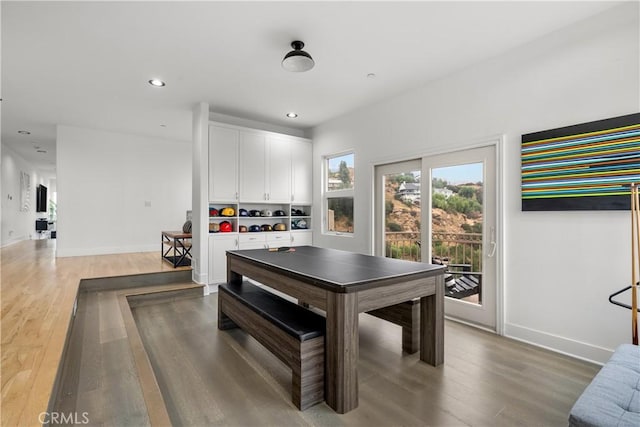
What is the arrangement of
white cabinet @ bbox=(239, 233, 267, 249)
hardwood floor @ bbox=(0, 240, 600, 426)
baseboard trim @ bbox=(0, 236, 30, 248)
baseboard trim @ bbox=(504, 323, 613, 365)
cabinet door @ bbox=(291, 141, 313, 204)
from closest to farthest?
hardwood floor @ bbox=(0, 240, 600, 426)
baseboard trim @ bbox=(504, 323, 613, 365)
white cabinet @ bbox=(239, 233, 267, 249)
cabinet door @ bbox=(291, 141, 313, 204)
baseboard trim @ bbox=(0, 236, 30, 248)

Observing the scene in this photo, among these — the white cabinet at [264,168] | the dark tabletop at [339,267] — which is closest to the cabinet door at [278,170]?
the white cabinet at [264,168]

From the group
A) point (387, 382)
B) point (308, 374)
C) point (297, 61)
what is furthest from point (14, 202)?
point (387, 382)

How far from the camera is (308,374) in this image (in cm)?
192

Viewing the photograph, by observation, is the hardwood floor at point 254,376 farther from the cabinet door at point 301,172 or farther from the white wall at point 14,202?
the white wall at point 14,202

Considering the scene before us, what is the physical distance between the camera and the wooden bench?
1906 millimetres

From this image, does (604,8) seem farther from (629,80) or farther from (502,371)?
(502,371)

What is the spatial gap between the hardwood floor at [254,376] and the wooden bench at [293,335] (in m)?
0.14

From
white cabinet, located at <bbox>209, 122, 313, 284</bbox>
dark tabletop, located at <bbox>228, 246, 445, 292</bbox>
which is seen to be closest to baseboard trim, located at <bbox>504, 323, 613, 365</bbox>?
dark tabletop, located at <bbox>228, 246, 445, 292</bbox>

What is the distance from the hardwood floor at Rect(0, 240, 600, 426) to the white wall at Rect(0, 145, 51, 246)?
18.9 feet

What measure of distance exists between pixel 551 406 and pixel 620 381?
566 millimetres

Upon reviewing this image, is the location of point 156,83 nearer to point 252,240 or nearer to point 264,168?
point 264,168

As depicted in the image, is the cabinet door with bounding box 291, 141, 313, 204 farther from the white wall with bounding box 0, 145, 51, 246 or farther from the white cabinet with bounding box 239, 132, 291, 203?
the white wall with bounding box 0, 145, 51, 246

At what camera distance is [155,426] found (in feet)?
5.37

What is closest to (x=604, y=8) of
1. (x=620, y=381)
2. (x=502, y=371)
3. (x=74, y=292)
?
(x=620, y=381)
